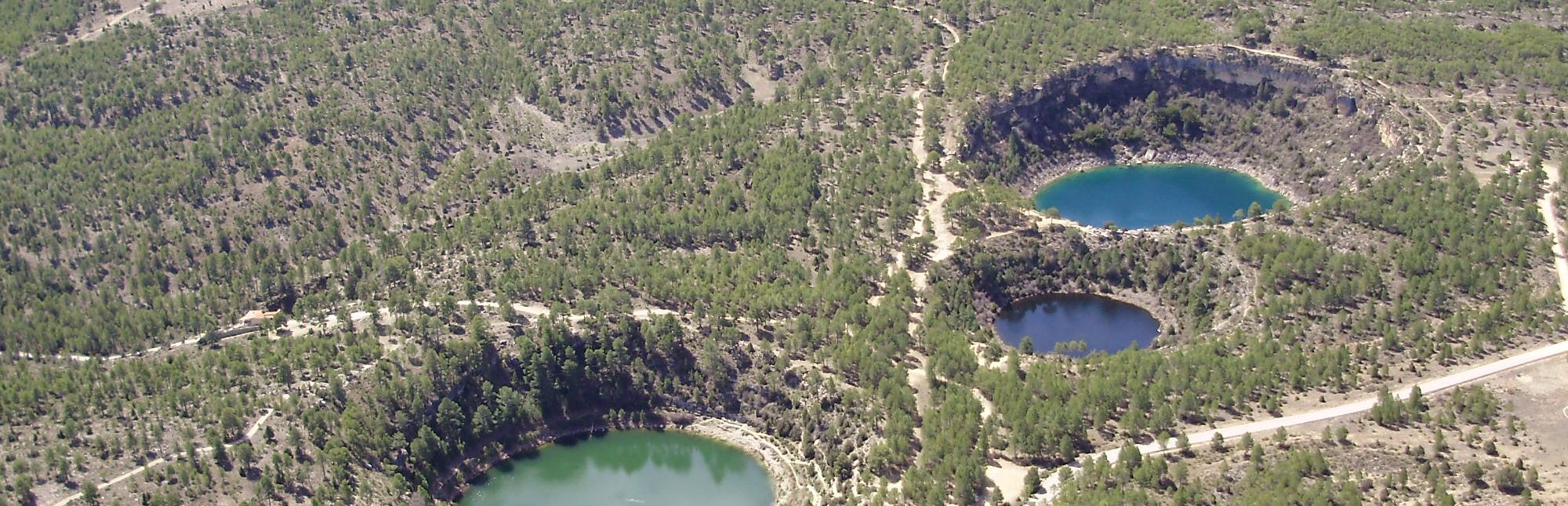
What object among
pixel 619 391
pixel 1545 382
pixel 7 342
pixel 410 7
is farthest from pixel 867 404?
pixel 410 7

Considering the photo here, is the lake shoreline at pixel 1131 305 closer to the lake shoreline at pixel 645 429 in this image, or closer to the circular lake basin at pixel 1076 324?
the circular lake basin at pixel 1076 324

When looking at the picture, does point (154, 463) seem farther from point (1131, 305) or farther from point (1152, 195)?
point (1152, 195)

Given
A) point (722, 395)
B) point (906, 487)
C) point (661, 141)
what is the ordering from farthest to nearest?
point (661, 141)
point (722, 395)
point (906, 487)

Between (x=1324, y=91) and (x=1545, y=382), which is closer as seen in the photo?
(x=1545, y=382)

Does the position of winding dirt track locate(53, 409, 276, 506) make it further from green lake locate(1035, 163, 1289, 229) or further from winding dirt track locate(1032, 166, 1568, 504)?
green lake locate(1035, 163, 1289, 229)

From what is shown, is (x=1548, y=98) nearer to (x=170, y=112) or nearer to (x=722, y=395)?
(x=722, y=395)

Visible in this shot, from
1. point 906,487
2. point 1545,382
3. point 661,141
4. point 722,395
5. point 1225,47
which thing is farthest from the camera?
point 1225,47

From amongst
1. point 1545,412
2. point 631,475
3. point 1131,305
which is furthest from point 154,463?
point 1545,412

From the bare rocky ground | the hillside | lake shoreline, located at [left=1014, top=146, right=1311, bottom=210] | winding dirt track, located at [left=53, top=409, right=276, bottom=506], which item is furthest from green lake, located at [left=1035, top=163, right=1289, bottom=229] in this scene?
winding dirt track, located at [left=53, top=409, right=276, bottom=506]
